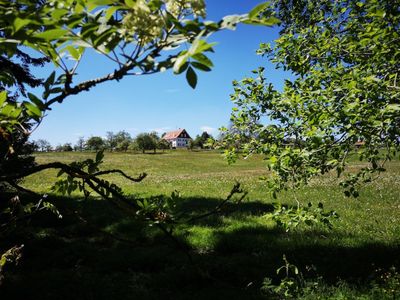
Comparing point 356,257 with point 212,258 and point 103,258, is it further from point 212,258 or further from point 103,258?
point 103,258

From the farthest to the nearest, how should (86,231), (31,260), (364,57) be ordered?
(86,231) → (31,260) → (364,57)

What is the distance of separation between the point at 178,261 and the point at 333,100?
5443 millimetres

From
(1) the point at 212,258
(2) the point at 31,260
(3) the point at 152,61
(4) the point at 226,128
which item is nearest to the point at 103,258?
(2) the point at 31,260

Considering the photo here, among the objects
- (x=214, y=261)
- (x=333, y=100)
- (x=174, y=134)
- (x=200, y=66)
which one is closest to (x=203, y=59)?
(x=200, y=66)

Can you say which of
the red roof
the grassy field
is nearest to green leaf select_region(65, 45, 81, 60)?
the grassy field

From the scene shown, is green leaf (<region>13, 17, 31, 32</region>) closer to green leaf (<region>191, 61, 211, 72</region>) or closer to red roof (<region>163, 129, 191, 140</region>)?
green leaf (<region>191, 61, 211, 72</region>)

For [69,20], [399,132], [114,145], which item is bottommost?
[399,132]

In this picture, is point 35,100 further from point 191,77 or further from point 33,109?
point 191,77

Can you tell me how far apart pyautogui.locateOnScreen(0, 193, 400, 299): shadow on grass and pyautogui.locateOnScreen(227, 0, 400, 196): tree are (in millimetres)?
1789

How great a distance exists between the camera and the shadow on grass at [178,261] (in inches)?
275

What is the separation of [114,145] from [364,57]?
14201cm

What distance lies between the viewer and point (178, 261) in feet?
28.2

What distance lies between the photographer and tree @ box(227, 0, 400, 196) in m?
4.97

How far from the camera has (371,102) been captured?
16.4 ft
